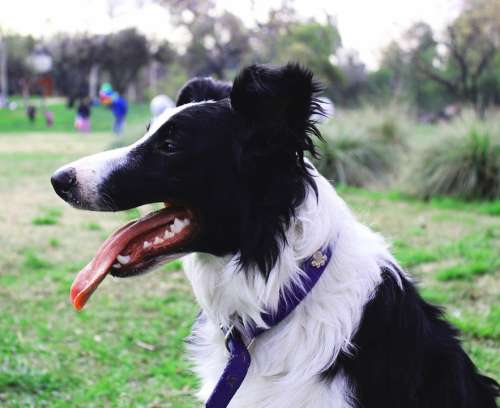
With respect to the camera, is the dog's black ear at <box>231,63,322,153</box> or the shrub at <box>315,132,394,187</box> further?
the shrub at <box>315,132,394,187</box>

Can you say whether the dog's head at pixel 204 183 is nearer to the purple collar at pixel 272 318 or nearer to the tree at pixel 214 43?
the purple collar at pixel 272 318

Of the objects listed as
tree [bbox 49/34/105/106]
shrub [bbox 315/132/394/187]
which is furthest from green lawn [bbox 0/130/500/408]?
tree [bbox 49/34/105/106]

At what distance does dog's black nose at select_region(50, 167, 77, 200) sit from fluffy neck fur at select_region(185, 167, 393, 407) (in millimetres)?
586

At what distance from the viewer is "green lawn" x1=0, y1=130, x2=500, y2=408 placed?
360 centimetres

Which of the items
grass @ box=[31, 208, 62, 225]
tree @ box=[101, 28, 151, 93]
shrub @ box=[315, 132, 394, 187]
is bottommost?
grass @ box=[31, 208, 62, 225]

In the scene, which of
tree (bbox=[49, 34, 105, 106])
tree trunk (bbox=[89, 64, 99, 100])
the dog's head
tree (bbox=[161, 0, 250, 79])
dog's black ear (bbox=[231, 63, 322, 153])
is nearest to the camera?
dog's black ear (bbox=[231, 63, 322, 153])

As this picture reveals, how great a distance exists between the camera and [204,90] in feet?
8.64

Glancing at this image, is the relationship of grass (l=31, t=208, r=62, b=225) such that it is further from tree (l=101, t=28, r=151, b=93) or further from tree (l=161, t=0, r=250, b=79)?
tree (l=101, t=28, r=151, b=93)

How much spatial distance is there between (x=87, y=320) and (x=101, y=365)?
0.79 m

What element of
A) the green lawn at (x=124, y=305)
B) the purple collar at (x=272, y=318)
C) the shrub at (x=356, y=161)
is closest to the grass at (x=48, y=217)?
the green lawn at (x=124, y=305)

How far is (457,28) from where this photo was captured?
101 ft

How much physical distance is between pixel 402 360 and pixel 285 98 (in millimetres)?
1042

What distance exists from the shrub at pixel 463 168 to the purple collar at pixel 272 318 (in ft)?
23.0

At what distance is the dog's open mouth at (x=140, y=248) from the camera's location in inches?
86.8
